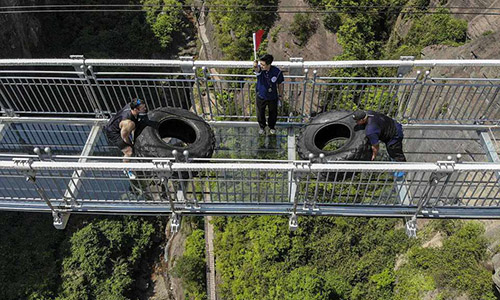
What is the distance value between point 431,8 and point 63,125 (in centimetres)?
1706

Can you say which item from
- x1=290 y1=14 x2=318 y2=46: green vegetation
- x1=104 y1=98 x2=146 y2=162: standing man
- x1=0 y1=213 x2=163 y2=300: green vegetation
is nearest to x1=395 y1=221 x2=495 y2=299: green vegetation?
x1=104 y1=98 x2=146 y2=162: standing man

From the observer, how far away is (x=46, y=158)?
21.4 ft

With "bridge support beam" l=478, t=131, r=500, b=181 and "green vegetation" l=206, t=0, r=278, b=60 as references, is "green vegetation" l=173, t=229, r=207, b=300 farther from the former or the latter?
"bridge support beam" l=478, t=131, r=500, b=181

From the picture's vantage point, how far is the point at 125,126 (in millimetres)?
7426

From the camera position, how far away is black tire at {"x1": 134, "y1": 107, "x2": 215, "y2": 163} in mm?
7500

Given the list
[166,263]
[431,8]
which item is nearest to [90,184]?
[166,263]

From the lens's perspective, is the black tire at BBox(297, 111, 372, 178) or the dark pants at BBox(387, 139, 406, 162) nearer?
the black tire at BBox(297, 111, 372, 178)

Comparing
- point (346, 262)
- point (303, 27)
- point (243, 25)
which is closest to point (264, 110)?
point (346, 262)

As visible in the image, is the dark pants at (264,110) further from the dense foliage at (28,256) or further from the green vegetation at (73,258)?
the dense foliage at (28,256)

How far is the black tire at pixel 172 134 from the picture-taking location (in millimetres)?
7500

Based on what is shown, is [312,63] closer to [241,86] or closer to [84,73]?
[241,86]

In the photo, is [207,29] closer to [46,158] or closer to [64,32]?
[64,32]

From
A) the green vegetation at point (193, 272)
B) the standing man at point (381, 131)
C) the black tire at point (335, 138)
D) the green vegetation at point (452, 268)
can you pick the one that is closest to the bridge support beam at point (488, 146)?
the standing man at point (381, 131)

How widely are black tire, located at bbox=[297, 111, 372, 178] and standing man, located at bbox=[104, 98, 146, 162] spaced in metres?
3.14
